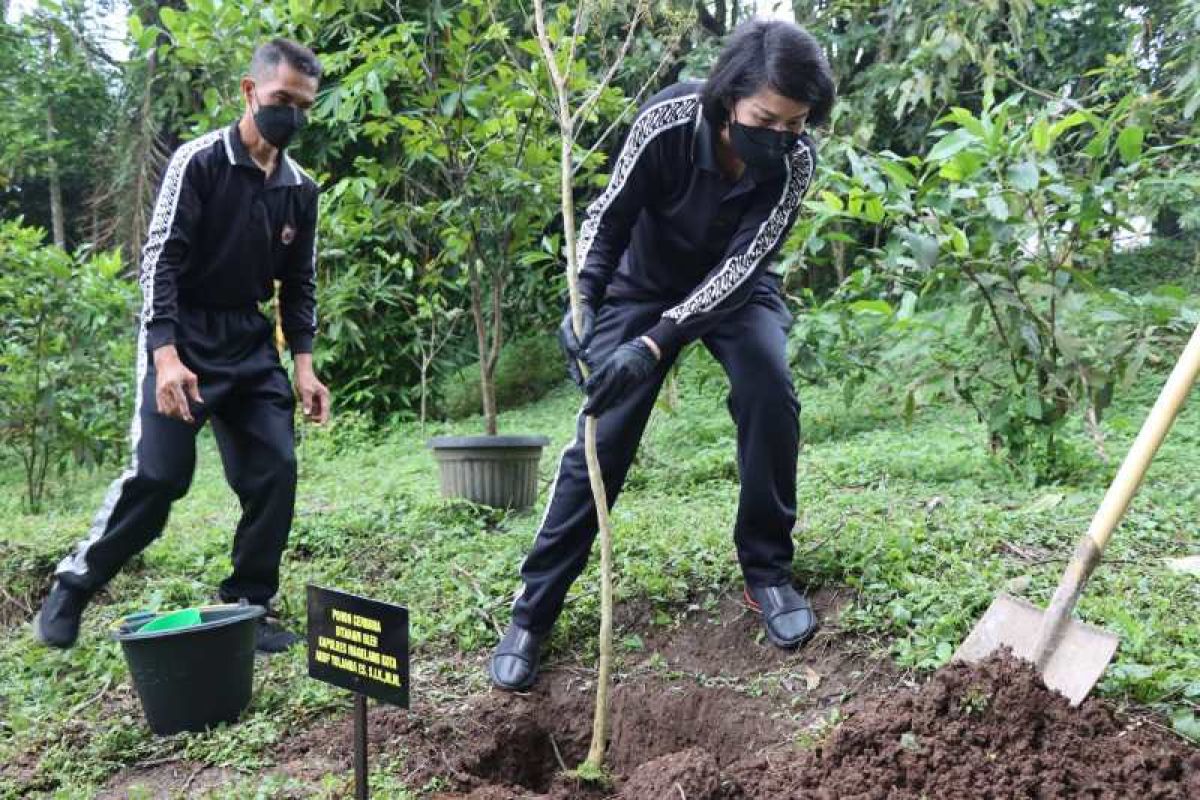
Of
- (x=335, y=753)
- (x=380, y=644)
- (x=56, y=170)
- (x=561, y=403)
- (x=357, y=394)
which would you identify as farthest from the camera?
(x=56, y=170)

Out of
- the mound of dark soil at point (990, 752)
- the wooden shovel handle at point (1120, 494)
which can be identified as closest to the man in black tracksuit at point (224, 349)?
the mound of dark soil at point (990, 752)

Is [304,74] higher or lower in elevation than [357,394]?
higher

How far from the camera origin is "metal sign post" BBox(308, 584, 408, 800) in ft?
7.06

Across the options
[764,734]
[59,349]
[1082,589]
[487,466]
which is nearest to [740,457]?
[764,734]

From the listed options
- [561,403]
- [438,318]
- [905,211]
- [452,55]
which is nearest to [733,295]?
[905,211]

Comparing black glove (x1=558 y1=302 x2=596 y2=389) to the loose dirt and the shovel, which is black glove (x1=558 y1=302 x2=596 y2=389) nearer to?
the loose dirt

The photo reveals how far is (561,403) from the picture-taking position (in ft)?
32.2

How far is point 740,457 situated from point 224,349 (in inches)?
69.1

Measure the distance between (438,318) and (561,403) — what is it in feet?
7.30

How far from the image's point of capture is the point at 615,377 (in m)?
2.67

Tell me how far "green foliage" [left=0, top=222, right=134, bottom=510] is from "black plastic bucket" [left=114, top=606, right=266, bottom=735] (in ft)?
12.0

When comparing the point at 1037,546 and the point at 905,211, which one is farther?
the point at 905,211

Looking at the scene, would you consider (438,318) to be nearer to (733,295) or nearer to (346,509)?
(346,509)

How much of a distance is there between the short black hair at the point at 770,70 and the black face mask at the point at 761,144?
3.0 inches
